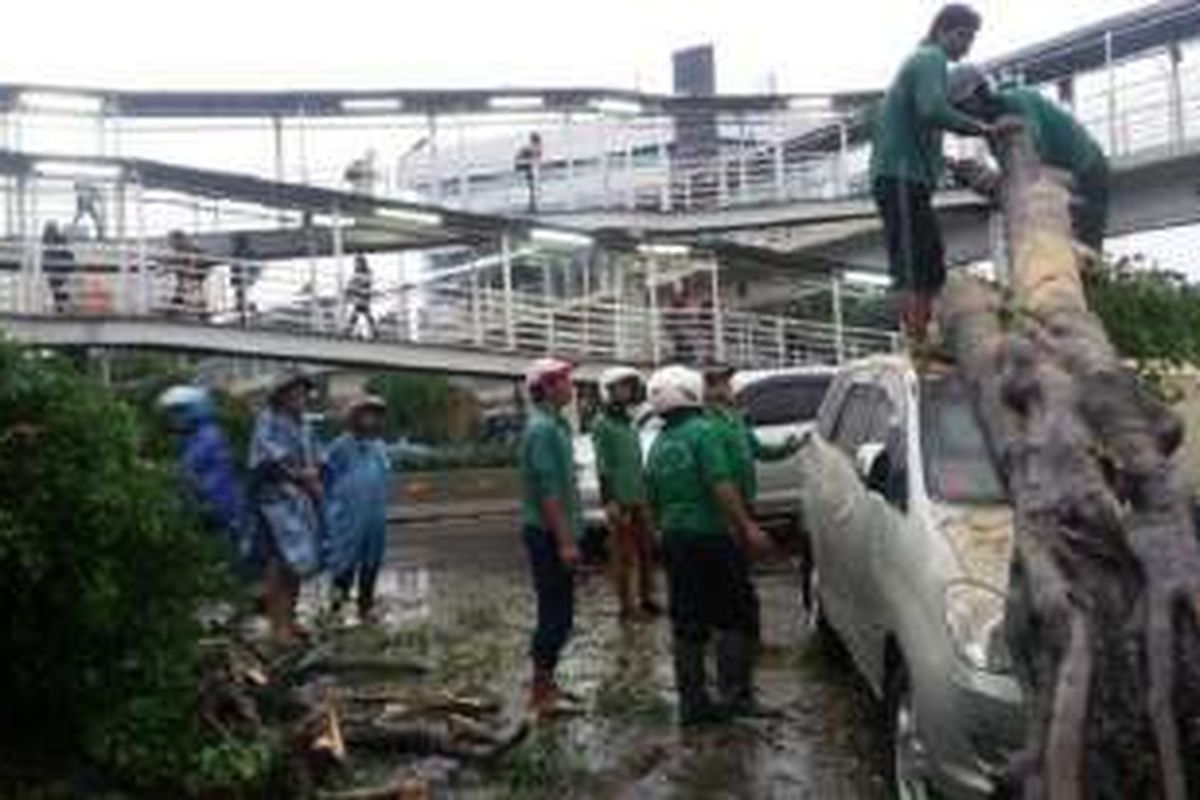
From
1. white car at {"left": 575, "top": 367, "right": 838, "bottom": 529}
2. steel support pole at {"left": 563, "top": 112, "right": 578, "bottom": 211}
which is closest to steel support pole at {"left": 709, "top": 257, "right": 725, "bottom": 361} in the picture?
steel support pole at {"left": 563, "top": 112, "right": 578, "bottom": 211}

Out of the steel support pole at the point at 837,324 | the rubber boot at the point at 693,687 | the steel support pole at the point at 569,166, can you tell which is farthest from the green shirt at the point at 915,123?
the steel support pole at the point at 569,166

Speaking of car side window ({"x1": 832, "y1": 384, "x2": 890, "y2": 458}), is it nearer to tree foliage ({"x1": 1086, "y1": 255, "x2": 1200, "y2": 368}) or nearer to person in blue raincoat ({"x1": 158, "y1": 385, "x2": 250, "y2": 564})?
tree foliage ({"x1": 1086, "y1": 255, "x2": 1200, "y2": 368})

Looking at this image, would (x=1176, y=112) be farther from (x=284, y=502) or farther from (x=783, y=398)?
(x=284, y=502)

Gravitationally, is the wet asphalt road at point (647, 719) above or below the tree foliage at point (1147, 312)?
below

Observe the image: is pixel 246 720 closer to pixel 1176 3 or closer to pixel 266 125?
pixel 1176 3

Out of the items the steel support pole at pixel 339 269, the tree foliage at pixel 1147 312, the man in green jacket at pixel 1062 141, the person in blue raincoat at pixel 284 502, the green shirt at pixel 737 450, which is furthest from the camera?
the steel support pole at pixel 339 269

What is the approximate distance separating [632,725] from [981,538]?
2907mm

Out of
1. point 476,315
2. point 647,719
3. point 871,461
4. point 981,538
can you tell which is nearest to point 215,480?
point 647,719

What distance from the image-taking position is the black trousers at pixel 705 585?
959 cm

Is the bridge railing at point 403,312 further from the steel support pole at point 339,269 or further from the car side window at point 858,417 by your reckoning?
the car side window at point 858,417

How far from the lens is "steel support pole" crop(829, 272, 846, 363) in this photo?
A: 31766mm

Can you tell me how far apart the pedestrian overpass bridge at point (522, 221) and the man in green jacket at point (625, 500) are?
4.04 m

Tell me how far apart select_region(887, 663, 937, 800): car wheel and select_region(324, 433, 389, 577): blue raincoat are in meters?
5.98

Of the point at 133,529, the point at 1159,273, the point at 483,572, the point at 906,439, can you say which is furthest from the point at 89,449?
the point at 483,572
